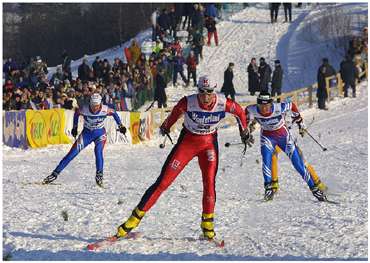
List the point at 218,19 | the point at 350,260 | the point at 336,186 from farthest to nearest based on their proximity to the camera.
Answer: the point at 218,19, the point at 336,186, the point at 350,260

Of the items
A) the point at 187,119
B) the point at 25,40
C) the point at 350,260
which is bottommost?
the point at 350,260

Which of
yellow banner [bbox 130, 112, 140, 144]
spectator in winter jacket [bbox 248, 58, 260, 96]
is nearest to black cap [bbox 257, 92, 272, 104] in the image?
yellow banner [bbox 130, 112, 140, 144]

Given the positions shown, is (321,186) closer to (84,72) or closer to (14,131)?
(14,131)

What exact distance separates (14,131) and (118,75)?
555cm

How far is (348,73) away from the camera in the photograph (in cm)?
2459

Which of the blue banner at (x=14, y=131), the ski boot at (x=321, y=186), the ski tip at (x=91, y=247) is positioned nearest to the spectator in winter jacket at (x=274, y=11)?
the blue banner at (x=14, y=131)

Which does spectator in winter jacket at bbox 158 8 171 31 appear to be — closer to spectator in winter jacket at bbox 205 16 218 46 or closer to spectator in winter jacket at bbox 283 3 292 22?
spectator in winter jacket at bbox 205 16 218 46

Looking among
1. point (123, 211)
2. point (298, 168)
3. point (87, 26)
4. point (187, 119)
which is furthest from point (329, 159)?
point (87, 26)

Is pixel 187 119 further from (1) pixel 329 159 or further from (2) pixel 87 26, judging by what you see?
(2) pixel 87 26

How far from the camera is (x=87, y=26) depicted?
47312 mm

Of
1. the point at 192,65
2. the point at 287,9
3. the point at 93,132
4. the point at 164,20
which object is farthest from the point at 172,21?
the point at 93,132

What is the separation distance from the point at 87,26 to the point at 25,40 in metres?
4.28

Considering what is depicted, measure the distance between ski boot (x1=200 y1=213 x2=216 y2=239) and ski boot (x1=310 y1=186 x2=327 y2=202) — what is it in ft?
10.00

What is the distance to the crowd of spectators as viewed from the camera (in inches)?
820
